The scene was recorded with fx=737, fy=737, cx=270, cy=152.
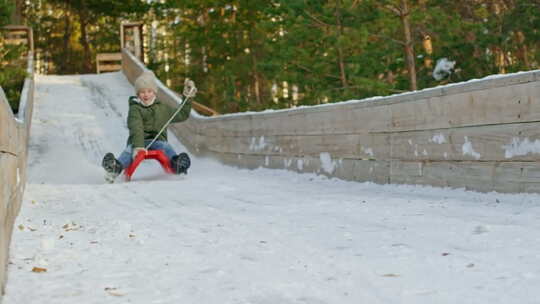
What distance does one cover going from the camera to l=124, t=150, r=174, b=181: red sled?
30.8 ft

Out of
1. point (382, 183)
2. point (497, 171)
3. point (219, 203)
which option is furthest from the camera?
point (382, 183)

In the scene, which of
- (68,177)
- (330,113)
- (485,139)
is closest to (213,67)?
(68,177)

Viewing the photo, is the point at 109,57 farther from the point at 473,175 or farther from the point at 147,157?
the point at 473,175

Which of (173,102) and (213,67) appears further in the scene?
(213,67)

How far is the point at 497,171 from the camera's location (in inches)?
220

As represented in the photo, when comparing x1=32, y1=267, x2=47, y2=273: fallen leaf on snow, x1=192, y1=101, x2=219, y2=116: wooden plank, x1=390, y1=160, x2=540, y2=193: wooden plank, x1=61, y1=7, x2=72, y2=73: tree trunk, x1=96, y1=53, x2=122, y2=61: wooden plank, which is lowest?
x1=32, y1=267, x2=47, y2=273: fallen leaf on snow

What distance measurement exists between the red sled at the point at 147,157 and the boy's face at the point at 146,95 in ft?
2.97

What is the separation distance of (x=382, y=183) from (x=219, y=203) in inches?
72.0

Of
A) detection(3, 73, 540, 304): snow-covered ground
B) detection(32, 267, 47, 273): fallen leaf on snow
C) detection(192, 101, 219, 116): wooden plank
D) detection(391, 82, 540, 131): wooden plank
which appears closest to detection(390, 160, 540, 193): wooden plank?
detection(3, 73, 540, 304): snow-covered ground

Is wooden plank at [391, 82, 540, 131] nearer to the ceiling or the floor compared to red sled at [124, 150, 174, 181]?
nearer to the ceiling

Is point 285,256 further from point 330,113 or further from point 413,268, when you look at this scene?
point 330,113

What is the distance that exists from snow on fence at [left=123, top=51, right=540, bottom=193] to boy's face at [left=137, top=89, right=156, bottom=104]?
1.57m

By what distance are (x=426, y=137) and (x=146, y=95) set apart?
490 cm

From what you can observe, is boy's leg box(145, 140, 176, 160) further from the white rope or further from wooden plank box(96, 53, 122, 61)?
wooden plank box(96, 53, 122, 61)
